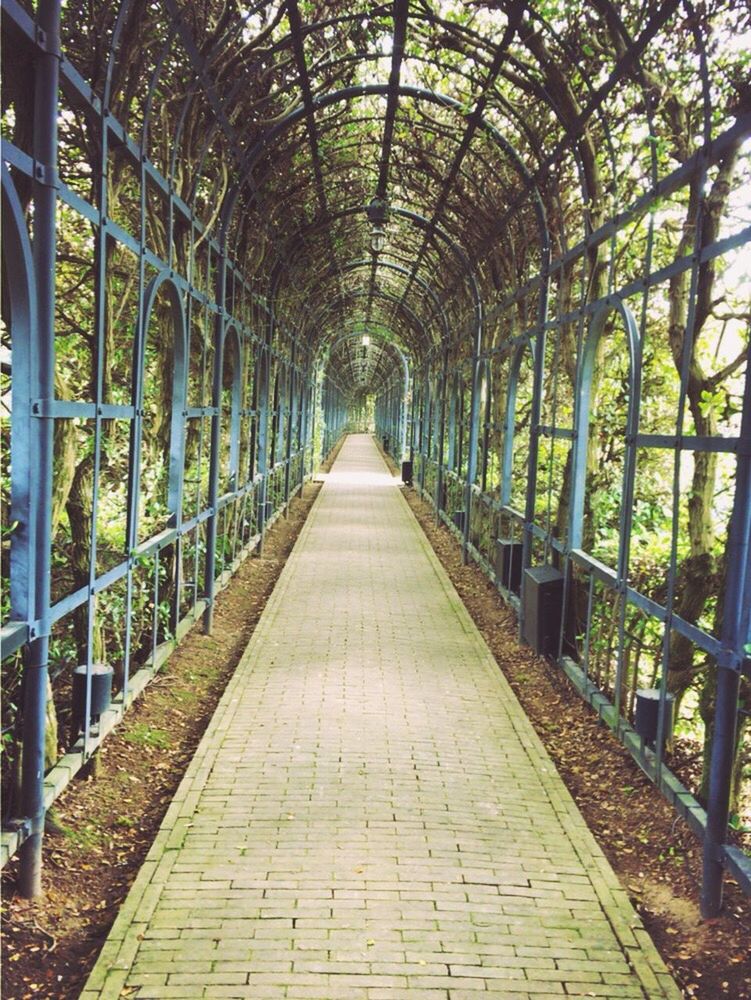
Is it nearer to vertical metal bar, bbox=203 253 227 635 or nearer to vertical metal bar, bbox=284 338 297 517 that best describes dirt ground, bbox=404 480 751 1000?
vertical metal bar, bbox=203 253 227 635

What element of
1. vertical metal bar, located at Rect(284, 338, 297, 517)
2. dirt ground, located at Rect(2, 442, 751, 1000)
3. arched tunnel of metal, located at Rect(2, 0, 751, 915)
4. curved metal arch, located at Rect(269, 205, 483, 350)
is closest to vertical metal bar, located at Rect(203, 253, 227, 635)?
arched tunnel of metal, located at Rect(2, 0, 751, 915)

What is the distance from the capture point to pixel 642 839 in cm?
471

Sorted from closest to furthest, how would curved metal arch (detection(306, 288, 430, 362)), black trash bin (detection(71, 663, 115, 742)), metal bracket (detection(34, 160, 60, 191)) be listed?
1. metal bracket (detection(34, 160, 60, 191))
2. black trash bin (detection(71, 663, 115, 742))
3. curved metal arch (detection(306, 288, 430, 362))

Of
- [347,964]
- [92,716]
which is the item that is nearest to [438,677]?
[92,716]

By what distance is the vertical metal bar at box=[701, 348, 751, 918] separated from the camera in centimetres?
364

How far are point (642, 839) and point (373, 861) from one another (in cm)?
154

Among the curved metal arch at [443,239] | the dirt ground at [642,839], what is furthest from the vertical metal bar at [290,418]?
the dirt ground at [642,839]

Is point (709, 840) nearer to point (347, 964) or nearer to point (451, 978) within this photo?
point (451, 978)

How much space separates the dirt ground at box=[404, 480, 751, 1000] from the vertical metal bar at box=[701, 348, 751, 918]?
170mm

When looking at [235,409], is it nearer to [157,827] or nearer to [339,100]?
[339,100]

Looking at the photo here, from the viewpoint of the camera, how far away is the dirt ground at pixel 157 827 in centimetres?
352

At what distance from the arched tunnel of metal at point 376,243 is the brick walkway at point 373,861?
61cm

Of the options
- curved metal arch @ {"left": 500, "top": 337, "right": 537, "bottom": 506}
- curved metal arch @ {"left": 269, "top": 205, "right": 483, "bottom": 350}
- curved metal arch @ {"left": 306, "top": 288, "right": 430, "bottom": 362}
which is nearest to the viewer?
curved metal arch @ {"left": 500, "top": 337, "right": 537, "bottom": 506}

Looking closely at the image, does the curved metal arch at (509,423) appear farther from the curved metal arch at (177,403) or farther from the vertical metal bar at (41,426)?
the vertical metal bar at (41,426)
